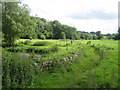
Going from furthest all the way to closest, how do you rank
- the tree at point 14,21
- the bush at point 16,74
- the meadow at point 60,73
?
the tree at point 14,21 → the bush at point 16,74 → the meadow at point 60,73

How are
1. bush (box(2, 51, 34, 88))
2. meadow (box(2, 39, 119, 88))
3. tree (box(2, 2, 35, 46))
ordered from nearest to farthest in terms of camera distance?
meadow (box(2, 39, 119, 88)) < bush (box(2, 51, 34, 88)) < tree (box(2, 2, 35, 46))

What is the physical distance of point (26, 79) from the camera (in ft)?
18.9

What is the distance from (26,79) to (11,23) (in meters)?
8.96

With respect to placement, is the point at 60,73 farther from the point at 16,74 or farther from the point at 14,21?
the point at 14,21

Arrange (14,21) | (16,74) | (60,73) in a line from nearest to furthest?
1. (16,74)
2. (60,73)
3. (14,21)

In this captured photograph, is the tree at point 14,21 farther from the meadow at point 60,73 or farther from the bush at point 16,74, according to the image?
the bush at point 16,74

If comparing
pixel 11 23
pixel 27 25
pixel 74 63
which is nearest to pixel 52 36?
pixel 27 25

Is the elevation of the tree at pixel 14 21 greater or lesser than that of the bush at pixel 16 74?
greater

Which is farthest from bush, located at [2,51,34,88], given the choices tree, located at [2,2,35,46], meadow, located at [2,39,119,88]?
tree, located at [2,2,35,46]

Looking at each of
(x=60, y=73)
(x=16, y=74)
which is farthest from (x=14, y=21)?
(x=60, y=73)

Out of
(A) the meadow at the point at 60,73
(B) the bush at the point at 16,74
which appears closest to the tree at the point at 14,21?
(A) the meadow at the point at 60,73

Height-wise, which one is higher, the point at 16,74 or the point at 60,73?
the point at 16,74

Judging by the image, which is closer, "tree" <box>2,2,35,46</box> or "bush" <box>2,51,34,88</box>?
"bush" <box>2,51,34,88</box>

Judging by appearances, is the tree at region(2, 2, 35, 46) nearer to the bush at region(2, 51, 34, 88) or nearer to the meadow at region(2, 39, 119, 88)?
the meadow at region(2, 39, 119, 88)
